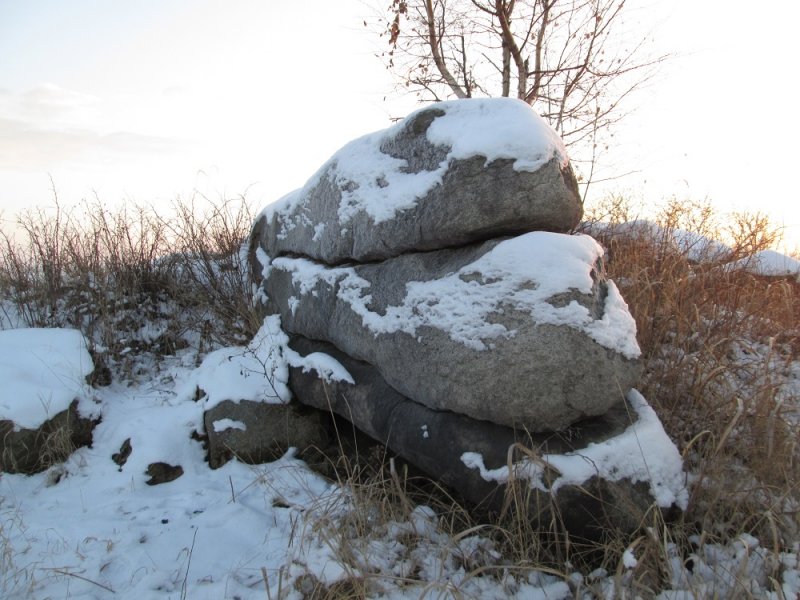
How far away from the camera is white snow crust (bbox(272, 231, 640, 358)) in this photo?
225cm

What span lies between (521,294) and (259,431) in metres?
1.83

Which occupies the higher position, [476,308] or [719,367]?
[476,308]

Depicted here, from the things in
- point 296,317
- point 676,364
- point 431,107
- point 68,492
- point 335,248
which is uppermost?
point 431,107

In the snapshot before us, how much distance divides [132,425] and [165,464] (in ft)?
1.92

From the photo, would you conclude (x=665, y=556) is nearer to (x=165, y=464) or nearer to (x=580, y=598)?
(x=580, y=598)

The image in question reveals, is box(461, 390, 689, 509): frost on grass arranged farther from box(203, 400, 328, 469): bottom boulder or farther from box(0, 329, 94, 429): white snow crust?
box(0, 329, 94, 429): white snow crust

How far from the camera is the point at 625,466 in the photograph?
214 centimetres

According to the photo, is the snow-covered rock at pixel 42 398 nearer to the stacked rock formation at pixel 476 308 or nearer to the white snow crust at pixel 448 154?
the stacked rock formation at pixel 476 308

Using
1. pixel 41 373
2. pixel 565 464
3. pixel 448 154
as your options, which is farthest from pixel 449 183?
pixel 41 373

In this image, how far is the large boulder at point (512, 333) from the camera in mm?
2213

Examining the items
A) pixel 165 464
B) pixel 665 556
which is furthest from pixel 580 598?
pixel 165 464

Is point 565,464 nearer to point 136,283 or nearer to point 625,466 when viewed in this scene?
point 625,466

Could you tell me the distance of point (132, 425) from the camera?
12.1 feet

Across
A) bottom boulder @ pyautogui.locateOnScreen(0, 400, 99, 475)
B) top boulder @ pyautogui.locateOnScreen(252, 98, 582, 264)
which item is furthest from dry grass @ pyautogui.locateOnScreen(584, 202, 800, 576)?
bottom boulder @ pyautogui.locateOnScreen(0, 400, 99, 475)
